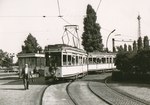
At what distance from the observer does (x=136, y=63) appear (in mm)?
25922

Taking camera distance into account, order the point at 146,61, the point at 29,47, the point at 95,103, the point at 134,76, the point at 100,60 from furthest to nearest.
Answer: the point at 29,47 < the point at 100,60 < the point at 134,76 < the point at 146,61 < the point at 95,103

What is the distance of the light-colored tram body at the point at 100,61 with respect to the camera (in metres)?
36.2

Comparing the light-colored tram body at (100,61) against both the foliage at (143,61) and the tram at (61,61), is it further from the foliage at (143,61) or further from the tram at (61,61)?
the foliage at (143,61)

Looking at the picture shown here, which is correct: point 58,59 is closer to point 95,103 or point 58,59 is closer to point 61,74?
point 61,74

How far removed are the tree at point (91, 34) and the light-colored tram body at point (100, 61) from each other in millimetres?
14931

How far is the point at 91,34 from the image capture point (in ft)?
194

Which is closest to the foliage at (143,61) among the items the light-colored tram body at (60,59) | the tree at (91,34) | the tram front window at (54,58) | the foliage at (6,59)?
the light-colored tram body at (60,59)

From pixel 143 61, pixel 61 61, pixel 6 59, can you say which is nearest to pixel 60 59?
pixel 61 61

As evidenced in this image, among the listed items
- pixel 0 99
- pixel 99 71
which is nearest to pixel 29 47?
pixel 99 71

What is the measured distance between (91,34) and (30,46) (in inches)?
649

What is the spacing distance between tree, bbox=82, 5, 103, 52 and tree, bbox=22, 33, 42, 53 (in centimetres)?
1415

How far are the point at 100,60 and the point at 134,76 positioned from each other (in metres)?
12.8

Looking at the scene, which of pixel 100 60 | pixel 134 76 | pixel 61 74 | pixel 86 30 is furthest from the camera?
pixel 86 30

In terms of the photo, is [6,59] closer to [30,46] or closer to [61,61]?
[30,46]
